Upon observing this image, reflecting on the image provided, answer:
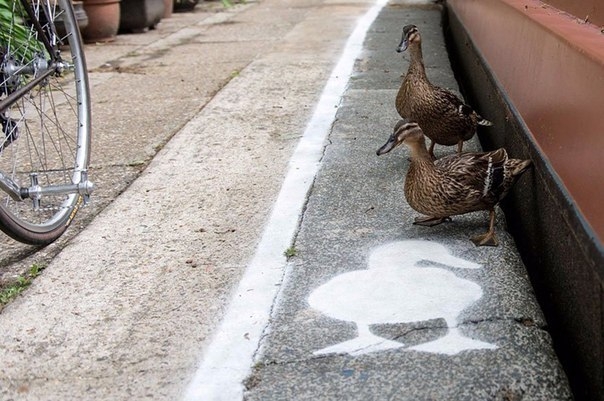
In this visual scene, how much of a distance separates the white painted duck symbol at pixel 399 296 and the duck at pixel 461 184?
218mm

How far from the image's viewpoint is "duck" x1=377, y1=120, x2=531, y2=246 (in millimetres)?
3766

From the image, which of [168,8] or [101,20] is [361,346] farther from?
[168,8]

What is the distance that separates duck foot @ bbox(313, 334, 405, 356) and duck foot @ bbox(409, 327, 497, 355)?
0.29 ft

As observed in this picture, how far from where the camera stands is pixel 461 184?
12.4ft

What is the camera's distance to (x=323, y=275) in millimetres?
3443

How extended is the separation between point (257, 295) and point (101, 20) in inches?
322

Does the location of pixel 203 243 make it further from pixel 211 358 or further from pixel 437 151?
pixel 437 151

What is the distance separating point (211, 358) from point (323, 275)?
2.38 ft

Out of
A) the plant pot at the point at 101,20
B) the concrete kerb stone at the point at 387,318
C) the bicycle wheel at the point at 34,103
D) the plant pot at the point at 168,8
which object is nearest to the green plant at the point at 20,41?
the bicycle wheel at the point at 34,103

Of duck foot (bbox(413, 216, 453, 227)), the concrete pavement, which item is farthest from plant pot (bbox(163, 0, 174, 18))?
duck foot (bbox(413, 216, 453, 227))

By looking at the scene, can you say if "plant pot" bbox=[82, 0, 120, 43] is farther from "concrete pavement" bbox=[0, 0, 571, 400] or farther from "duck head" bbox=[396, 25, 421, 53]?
"duck head" bbox=[396, 25, 421, 53]

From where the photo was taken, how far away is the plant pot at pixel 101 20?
34.7 feet

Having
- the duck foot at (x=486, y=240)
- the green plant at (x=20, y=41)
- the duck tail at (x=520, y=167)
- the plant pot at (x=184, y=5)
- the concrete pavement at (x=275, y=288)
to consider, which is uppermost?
the green plant at (x=20, y=41)

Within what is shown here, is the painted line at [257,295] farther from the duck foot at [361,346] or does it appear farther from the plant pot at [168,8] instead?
the plant pot at [168,8]
